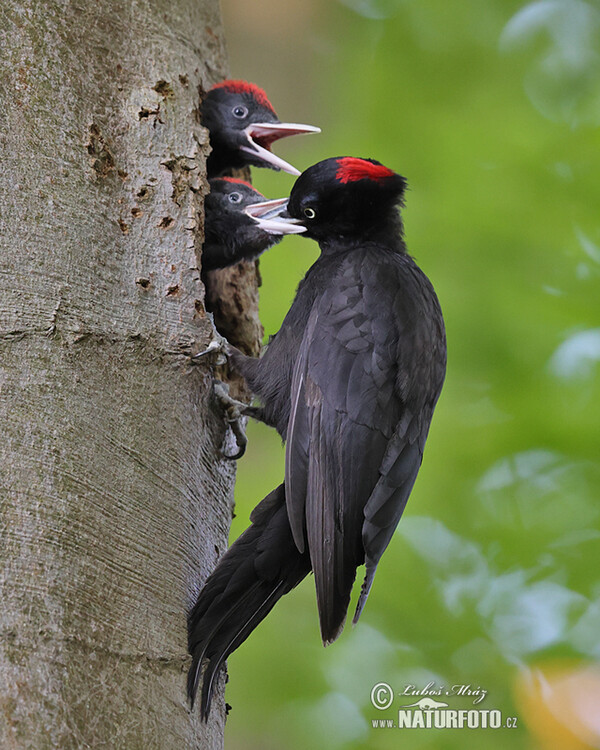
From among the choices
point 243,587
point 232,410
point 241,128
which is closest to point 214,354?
point 232,410

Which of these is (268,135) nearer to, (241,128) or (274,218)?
(241,128)

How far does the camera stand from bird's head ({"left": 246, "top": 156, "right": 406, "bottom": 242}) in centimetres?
295

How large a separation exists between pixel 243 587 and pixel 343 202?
137cm

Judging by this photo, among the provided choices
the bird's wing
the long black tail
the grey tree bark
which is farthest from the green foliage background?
the grey tree bark

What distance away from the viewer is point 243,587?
226cm

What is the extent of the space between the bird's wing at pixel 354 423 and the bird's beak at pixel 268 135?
2.99 ft

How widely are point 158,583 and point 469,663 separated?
1.92 metres

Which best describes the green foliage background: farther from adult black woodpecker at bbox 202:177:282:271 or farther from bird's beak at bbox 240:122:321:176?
adult black woodpecker at bbox 202:177:282:271

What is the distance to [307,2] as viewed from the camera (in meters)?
4.20

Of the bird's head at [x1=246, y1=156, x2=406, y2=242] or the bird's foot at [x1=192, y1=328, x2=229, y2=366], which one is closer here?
the bird's foot at [x1=192, y1=328, x2=229, y2=366]

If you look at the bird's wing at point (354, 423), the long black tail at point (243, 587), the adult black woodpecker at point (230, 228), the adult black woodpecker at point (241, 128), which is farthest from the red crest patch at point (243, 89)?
the long black tail at point (243, 587)

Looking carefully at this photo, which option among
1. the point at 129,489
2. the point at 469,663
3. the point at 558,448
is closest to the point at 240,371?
the point at 129,489

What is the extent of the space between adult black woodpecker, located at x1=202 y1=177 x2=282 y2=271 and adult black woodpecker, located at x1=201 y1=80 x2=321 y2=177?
246 mm

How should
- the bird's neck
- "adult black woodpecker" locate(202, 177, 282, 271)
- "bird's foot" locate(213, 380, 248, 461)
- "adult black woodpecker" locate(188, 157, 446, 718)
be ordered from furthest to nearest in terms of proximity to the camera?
"adult black woodpecker" locate(202, 177, 282, 271) < the bird's neck < "bird's foot" locate(213, 380, 248, 461) < "adult black woodpecker" locate(188, 157, 446, 718)
